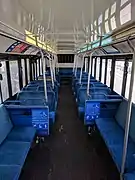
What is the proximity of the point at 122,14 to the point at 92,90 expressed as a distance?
7.36ft

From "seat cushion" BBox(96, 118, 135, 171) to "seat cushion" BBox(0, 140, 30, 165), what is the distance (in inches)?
49.0

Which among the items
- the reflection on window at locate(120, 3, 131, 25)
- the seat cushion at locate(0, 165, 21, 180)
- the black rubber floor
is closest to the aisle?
the black rubber floor

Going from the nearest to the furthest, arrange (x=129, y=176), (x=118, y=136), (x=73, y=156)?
(x=129, y=176) < (x=118, y=136) < (x=73, y=156)

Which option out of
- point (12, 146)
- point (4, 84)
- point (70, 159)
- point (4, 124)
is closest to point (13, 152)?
point (12, 146)

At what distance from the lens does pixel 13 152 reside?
97.0 inches

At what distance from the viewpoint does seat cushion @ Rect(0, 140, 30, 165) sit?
226 cm

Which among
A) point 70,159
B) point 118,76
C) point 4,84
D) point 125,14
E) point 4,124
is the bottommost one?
point 70,159

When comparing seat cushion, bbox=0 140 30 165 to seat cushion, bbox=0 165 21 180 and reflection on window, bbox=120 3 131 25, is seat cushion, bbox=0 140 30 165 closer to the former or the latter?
seat cushion, bbox=0 165 21 180

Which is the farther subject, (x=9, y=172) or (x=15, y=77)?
(x=15, y=77)

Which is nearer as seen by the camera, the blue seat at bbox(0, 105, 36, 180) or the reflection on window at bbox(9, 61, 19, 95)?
the blue seat at bbox(0, 105, 36, 180)

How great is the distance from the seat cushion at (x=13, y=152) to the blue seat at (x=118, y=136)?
4.08 ft

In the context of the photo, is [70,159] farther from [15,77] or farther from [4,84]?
[15,77]

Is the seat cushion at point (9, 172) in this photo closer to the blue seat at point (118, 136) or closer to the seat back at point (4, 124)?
A: the seat back at point (4, 124)

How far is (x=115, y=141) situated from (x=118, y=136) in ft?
0.67
